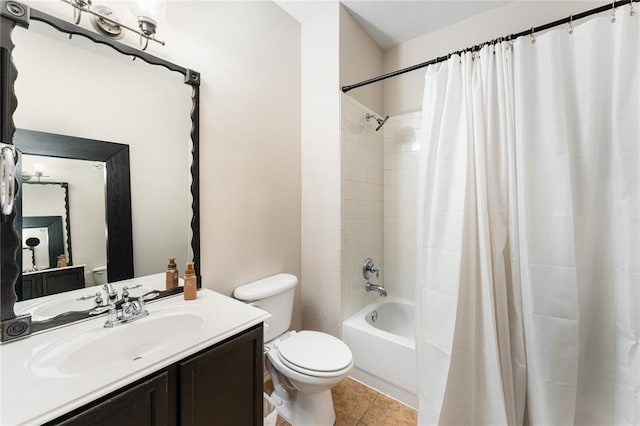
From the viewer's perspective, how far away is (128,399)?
74cm

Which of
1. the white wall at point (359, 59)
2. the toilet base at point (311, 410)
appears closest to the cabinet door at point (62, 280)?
the toilet base at point (311, 410)

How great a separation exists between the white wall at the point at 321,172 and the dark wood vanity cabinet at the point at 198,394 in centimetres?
90

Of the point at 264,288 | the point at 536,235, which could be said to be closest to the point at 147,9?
the point at 264,288

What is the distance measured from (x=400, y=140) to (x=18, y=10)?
226 centimetres

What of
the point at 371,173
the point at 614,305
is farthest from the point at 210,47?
the point at 614,305

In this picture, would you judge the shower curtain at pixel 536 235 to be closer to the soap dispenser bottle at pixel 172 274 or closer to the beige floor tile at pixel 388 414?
the beige floor tile at pixel 388 414

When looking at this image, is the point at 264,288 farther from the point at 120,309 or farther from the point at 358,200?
the point at 358,200

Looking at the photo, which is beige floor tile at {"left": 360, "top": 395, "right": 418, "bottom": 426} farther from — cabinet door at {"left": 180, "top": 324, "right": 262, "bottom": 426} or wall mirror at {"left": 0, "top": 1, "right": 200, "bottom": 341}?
wall mirror at {"left": 0, "top": 1, "right": 200, "bottom": 341}

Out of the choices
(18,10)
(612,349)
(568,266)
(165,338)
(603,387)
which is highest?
(18,10)

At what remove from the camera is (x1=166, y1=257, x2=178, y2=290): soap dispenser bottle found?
1.33 metres

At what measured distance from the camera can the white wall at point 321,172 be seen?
1.90 m

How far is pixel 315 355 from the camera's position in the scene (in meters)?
1.43

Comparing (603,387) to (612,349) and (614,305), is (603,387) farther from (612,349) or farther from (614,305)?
(614,305)

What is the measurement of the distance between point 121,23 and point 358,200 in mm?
1644
